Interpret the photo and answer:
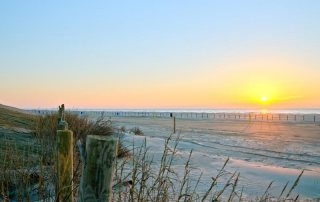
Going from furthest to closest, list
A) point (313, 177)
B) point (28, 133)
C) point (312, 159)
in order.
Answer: point (312, 159) → point (28, 133) → point (313, 177)

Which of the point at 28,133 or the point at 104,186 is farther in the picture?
the point at 28,133

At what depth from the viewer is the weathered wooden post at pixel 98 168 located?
8.86 feet

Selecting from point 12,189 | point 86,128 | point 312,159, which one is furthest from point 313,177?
point 12,189

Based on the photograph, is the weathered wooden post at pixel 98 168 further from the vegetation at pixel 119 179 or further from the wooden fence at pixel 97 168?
the vegetation at pixel 119 179

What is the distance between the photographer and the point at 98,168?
2.73 m

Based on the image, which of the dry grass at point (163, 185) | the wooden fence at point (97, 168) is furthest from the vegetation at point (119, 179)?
the wooden fence at point (97, 168)

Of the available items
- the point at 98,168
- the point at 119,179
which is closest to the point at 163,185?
the point at 119,179

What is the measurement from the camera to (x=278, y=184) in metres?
10.1

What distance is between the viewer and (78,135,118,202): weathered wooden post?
2701 mm

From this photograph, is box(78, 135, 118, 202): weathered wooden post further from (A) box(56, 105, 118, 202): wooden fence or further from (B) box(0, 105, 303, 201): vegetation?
(B) box(0, 105, 303, 201): vegetation

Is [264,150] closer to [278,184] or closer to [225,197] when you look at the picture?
[278,184]

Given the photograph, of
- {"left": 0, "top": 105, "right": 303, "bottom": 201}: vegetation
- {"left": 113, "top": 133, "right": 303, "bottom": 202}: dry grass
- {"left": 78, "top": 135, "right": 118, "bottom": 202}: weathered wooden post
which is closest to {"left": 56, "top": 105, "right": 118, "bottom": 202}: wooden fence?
{"left": 78, "top": 135, "right": 118, "bottom": 202}: weathered wooden post

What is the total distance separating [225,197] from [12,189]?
4.13 metres

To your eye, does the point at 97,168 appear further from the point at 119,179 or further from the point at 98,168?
the point at 119,179
